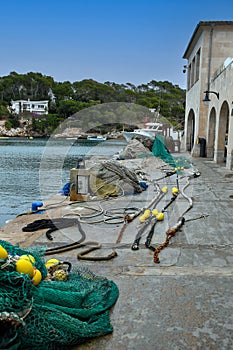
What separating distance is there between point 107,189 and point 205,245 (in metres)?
4.08

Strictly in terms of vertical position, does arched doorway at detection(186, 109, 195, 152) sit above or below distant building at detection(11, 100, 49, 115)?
below

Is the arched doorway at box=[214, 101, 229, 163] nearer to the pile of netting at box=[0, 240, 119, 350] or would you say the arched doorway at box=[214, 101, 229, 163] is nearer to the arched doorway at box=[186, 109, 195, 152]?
the arched doorway at box=[186, 109, 195, 152]

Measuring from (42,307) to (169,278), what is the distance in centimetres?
146

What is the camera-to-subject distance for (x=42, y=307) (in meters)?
2.21

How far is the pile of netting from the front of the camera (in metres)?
1.99

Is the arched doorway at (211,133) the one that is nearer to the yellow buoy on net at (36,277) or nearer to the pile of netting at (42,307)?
the pile of netting at (42,307)

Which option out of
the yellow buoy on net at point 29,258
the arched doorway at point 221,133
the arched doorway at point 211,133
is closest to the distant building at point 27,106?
the arched doorway at point 211,133

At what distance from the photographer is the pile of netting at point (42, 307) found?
6.52 ft

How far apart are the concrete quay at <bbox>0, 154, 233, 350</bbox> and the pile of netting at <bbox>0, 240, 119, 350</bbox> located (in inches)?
4.7

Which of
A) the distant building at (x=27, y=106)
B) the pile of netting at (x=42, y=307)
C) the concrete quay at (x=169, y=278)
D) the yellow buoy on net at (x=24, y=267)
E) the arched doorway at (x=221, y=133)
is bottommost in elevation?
the concrete quay at (x=169, y=278)

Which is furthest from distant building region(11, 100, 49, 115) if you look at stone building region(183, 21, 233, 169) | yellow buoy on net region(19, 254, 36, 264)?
yellow buoy on net region(19, 254, 36, 264)

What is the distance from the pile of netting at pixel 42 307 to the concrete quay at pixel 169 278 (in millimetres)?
120

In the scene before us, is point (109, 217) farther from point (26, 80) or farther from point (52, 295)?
point (26, 80)

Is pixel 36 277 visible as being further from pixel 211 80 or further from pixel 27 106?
pixel 27 106
